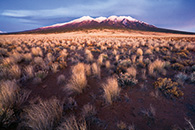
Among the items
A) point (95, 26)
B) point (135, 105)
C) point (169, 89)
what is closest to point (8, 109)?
point (135, 105)

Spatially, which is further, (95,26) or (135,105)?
(95,26)

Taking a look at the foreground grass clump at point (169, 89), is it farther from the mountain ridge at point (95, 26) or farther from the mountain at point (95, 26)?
the mountain at point (95, 26)

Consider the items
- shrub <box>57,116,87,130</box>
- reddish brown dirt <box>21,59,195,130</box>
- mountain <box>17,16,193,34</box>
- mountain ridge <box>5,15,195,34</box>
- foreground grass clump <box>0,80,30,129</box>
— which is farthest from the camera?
mountain <box>17,16,193,34</box>

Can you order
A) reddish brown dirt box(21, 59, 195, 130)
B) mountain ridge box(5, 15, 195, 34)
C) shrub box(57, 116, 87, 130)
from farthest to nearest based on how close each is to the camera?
mountain ridge box(5, 15, 195, 34)
reddish brown dirt box(21, 59, 195, 130)
shrub box(57, 116, 87, 130)

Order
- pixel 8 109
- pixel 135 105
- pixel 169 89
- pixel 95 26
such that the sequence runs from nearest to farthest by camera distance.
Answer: pixel 8 109 → pixel 135 105 → pixel 169 89 → pixel 95 26

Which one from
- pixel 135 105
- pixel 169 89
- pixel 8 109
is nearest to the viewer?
pixel 8 109

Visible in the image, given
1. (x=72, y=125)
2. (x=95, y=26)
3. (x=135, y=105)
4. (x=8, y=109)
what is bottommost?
(x=135, y=105)

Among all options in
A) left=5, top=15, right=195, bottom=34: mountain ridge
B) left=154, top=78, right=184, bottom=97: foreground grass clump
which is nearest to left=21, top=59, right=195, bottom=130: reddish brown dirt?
left=154, top=78, right=184, bottom=97: foreground grass clump

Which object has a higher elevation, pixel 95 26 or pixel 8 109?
pixel 95 26

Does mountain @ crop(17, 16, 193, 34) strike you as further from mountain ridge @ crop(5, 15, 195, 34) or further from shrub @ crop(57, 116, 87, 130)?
shrub @ crop(57, 116, 87, 130)

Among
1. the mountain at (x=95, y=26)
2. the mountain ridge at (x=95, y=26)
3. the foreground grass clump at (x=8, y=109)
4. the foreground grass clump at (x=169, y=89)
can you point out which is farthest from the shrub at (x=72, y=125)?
the mountain at (x=95, y=26)

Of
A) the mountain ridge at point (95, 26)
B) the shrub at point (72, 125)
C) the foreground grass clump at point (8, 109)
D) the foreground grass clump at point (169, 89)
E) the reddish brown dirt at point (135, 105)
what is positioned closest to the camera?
the shrub at point (72, 125)

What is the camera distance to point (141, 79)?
3.57 metres

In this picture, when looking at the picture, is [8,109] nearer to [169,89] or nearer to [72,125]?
[72,125]
